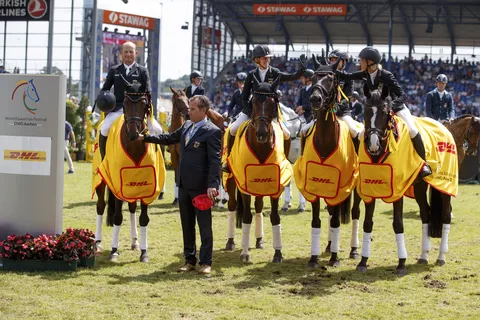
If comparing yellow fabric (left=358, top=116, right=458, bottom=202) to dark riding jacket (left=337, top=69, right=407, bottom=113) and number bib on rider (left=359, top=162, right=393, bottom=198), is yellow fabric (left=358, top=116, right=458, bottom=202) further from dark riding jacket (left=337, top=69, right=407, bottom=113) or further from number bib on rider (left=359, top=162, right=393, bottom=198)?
dark riding jacket (left=337, top=69, right=407, bottom=113)

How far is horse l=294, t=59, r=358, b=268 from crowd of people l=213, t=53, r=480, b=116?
33203mm

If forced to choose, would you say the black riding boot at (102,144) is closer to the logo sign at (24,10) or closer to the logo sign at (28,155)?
the logo sign at (28,155)

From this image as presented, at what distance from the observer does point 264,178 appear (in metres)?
9.26

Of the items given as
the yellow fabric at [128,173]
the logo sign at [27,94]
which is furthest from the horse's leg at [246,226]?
the logo sign at [27,94]

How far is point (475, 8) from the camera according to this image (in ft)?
137

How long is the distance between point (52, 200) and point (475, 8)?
124 ft

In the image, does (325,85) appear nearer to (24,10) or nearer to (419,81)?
(24,10)

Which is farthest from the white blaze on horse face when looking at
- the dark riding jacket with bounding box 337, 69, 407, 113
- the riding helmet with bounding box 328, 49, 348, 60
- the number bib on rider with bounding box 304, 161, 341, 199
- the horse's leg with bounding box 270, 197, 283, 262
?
the horse's leg with bounding box 270, 197, 283, 262

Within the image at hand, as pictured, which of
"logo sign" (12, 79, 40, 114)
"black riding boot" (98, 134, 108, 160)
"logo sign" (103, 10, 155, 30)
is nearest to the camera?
"logo sign" (12, 79, 40, 114)

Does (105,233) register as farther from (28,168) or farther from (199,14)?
(199,14)

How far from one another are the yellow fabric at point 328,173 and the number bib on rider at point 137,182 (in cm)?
180

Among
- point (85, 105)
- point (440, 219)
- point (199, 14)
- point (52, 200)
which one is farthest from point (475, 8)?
point (52, 200)

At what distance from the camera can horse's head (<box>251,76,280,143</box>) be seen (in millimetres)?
8695

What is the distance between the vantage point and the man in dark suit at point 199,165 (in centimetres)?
834
